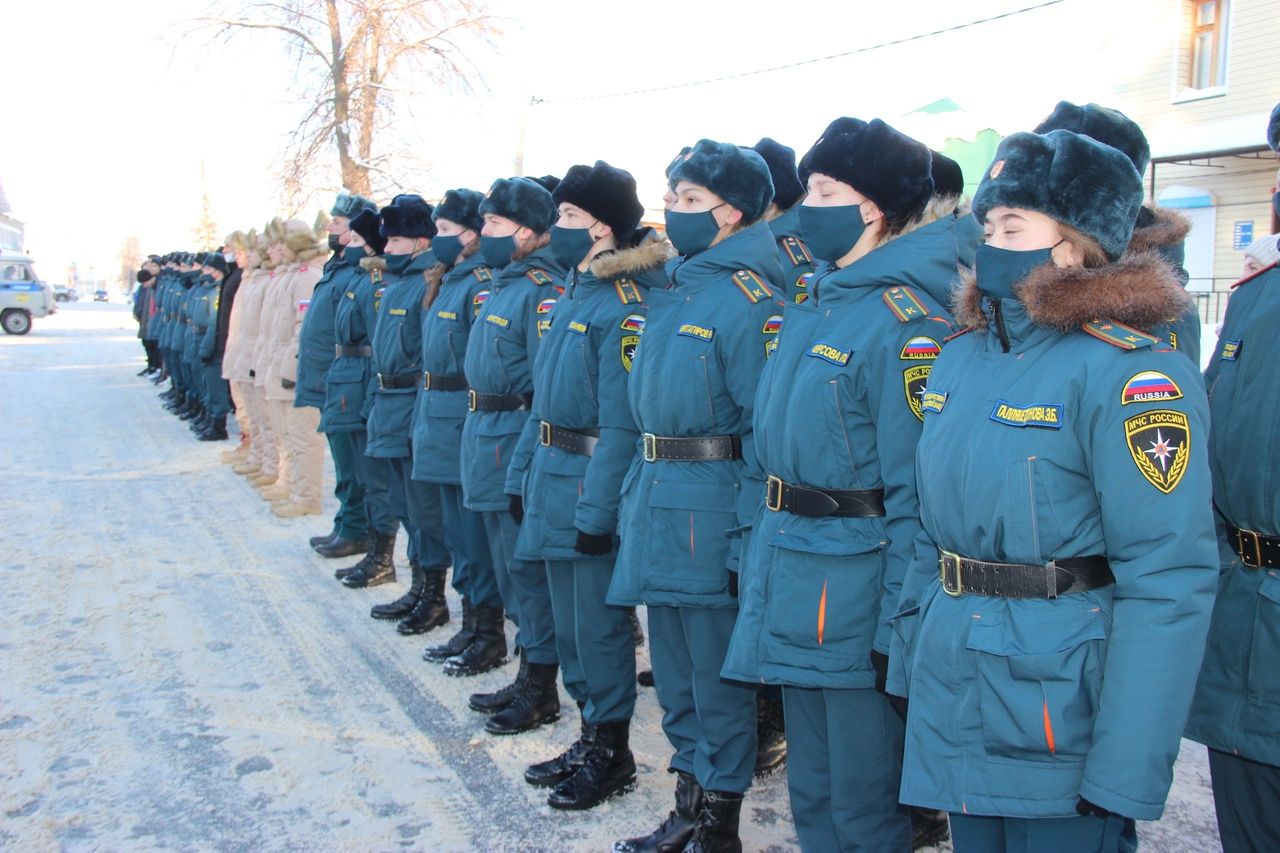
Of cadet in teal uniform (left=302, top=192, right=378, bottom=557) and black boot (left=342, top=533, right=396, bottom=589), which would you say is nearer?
black boot (left=342, top=533, right=396, bottom=589)

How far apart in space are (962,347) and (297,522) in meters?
7.00

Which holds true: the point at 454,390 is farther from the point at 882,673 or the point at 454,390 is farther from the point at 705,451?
the point at 882,673

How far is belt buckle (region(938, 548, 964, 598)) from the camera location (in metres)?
2.17

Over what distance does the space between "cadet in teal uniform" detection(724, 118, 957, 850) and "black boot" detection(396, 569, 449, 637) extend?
3276 mm

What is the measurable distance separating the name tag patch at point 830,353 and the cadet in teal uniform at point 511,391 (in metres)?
1.80

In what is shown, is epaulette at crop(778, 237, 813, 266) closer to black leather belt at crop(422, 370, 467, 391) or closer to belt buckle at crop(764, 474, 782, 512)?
black leather belt at crop(422, 370, 467, 391)

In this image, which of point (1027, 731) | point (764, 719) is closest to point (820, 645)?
point (1027, 731)

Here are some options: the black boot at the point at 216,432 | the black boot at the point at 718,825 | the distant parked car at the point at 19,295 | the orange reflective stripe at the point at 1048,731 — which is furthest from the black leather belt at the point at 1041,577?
the distant parked car at the point at 19,295

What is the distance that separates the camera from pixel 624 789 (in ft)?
13.0

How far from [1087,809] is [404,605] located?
4.56m

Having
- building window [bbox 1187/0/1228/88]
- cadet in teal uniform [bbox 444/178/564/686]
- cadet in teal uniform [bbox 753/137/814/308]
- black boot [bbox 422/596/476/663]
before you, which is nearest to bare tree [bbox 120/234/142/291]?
building window [bbox 1187/0/1228/88]

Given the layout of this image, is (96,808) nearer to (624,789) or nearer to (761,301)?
(624,789)

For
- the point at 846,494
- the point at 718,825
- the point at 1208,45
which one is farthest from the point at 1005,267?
the point at 1208,45

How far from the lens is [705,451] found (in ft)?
10.9
